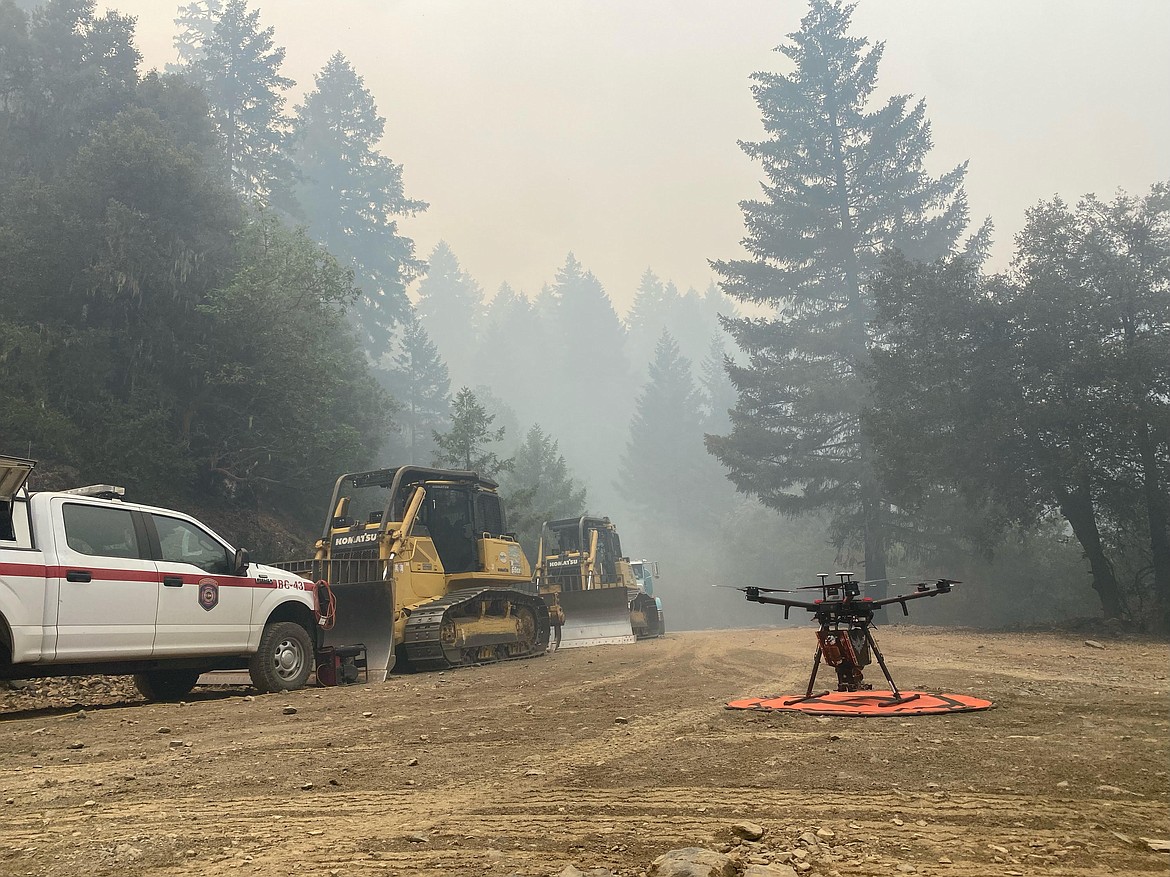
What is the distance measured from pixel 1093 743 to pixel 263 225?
3017 cm

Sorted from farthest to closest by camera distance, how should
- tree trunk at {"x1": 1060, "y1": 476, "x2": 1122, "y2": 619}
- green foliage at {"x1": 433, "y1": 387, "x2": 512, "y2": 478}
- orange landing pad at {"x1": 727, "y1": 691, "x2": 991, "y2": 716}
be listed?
green foliage at {"x1": 433, "y1": 387, "x2": 512, "y2": 478} → tree trunk at {"x1": 1060, "y1": 476, "x2": 1122, "y2": 619} → orange landing pad at {"x1": 727, "y1": 691, "x2": 991, "y2": 716}

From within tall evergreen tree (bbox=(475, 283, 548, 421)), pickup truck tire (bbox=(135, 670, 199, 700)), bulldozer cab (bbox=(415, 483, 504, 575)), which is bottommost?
pickup truck tire (bbox=(135, 670, 199, 700))

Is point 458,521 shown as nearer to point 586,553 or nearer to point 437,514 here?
point 437,514

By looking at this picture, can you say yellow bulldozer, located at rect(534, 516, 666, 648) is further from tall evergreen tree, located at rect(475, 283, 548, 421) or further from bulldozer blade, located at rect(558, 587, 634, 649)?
tall evergreen tree, located at rect(475, 283, 548, 421)

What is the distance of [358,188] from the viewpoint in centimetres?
6394

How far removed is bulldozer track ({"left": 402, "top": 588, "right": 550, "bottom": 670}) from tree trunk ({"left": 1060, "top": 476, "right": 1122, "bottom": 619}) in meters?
13.9

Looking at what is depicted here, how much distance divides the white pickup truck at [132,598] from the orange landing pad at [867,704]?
595 centimetres

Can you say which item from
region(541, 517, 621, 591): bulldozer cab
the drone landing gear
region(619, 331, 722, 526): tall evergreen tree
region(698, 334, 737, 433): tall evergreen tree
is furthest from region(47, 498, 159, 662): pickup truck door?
region(698, 334, 737, 433): tall evergreen tree

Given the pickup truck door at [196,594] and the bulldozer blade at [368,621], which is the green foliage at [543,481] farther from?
the pickup truck door at [196,594]

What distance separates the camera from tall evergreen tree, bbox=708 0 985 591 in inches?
1339

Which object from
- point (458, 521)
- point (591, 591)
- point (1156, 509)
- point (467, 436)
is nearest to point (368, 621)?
point (458, 521)

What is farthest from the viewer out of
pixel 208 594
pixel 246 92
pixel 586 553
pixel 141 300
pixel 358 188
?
pixel 358 188

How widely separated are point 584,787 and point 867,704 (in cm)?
359

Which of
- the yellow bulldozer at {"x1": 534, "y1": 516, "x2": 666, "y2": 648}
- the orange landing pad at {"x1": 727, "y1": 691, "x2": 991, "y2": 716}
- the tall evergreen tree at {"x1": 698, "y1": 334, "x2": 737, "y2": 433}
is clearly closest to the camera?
the orange landing pad at {"x1": 727, "y1": 691, "x2": 991, "y2": 716}
